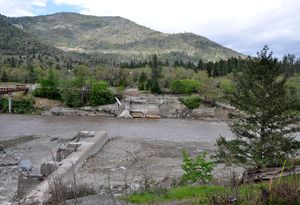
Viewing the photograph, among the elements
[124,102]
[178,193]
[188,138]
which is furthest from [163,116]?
[178,193]

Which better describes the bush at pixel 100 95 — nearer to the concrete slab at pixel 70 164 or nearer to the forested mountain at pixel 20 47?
the concrete slab at pixel 70 164

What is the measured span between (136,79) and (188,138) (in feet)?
200

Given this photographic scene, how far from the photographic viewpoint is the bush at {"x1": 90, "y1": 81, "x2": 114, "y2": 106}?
78.4 m

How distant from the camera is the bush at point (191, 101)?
7388 centimetres

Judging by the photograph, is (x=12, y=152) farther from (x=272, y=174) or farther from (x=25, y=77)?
(x=25, y=77)

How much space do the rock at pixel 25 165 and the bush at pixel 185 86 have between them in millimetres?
58345

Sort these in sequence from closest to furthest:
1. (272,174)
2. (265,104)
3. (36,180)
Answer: (272,174) → (265,104) → (36,180)

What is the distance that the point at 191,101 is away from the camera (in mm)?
74312

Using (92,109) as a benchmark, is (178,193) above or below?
above

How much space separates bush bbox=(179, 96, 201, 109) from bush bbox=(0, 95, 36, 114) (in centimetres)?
2659

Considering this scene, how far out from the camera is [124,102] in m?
75.1

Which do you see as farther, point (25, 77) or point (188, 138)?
point (25, 77)

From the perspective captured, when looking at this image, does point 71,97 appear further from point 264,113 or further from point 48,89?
point 264,113

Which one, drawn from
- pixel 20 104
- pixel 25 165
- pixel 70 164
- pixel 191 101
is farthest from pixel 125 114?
pixel 70 164
